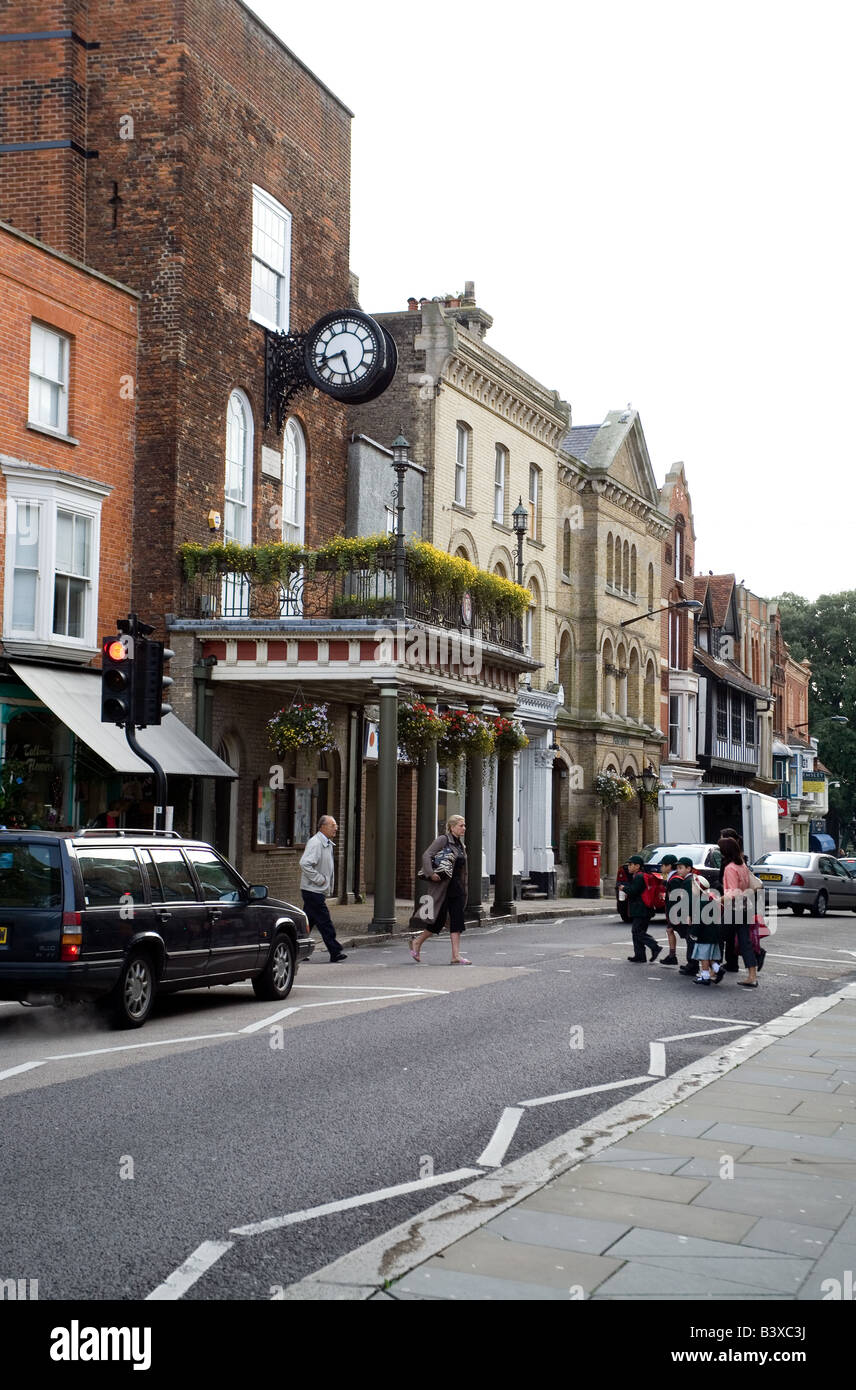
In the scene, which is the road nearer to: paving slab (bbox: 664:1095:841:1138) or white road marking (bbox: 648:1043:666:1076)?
white road marking (bbox: 648:1043:666:1076)

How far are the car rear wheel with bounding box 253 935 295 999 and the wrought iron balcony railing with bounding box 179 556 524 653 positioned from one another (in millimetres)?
8076

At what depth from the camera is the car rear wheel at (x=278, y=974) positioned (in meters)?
14.4

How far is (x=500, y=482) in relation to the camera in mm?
36531

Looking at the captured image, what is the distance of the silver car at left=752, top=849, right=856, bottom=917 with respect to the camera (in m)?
35.6

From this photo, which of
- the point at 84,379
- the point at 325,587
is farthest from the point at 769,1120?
the point at 84,379

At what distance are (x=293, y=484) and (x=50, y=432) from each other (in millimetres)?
6769

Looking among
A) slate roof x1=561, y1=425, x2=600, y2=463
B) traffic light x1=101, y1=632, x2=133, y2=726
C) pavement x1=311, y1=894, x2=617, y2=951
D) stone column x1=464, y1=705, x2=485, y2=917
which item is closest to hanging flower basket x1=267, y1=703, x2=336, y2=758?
pavement x1=311, y1=894, x2=617, y2=951

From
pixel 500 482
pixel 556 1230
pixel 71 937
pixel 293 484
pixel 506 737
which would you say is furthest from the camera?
pixel 500 482

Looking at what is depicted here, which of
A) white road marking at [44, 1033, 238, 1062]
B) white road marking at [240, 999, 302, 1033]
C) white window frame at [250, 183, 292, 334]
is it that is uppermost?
white window frame at [250, 183, 292, 334]

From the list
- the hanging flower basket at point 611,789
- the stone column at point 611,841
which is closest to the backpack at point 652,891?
the hanging flower basket at point 611,789

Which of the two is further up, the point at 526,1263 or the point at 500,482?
the point at 500,482

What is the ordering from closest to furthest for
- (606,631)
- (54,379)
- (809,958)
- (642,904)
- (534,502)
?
1. (642,904)
2. (54,379)
3. (809,958)
4. (534,502)
5. (606,631)

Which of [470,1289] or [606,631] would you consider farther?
[606,631]

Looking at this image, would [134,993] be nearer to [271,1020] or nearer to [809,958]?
[271,1020]
